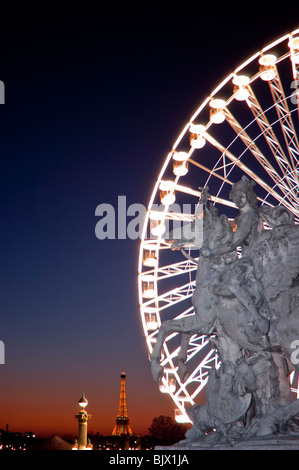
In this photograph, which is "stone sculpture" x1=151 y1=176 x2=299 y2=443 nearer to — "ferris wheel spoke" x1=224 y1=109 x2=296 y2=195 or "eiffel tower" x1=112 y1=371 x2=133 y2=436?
"ferris wheel spoke" x1=224 y1=109 x2=296 y2=195

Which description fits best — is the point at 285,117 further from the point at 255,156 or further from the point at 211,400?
the point at 211,400

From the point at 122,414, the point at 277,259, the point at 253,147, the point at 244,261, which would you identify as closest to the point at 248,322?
the point at 244,261

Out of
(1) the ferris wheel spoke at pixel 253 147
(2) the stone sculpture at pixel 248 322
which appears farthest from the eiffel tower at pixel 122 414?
(2) the stone sculpture at pixel 248 322

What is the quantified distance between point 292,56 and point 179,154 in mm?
5273

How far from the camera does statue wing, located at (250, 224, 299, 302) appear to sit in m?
9.38

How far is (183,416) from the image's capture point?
1962 cm

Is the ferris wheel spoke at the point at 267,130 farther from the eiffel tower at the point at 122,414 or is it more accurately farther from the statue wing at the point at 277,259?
the eiffel tower at the point at 122,414

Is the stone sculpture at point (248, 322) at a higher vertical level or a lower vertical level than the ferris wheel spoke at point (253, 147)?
lower

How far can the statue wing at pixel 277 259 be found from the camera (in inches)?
369

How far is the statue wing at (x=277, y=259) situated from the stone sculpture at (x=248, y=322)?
0.02 meters

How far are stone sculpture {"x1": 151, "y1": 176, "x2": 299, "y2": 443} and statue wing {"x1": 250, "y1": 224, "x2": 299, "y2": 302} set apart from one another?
17mm

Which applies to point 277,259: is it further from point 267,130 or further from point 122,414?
point 122,414

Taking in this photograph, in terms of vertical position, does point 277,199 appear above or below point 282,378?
above
